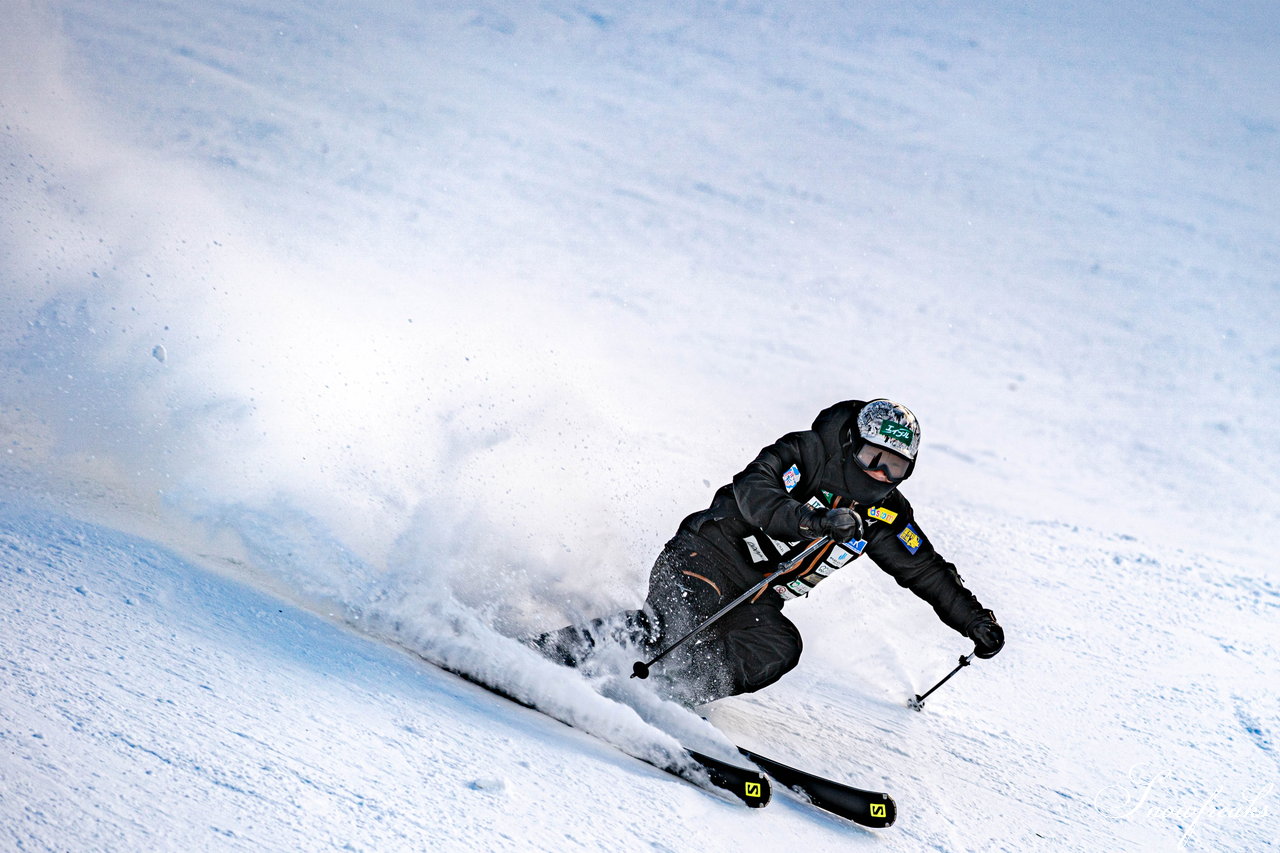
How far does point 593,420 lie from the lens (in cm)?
810

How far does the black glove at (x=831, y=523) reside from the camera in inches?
142

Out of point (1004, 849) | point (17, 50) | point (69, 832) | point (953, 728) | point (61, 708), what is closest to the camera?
point (69, 832)

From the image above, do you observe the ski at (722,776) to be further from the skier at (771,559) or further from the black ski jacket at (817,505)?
the black ski jacket at (817,505)

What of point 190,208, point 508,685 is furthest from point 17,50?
point 508,685

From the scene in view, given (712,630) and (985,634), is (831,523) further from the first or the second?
(985,634)

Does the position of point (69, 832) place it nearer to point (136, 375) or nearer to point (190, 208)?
point (136, 375)

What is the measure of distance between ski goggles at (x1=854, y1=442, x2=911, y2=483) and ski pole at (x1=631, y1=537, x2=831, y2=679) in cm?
37

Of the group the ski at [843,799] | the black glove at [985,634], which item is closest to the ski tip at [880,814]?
the ski at [843,799]

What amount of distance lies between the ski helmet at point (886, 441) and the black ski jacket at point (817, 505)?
0.19 feet

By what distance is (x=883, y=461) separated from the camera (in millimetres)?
3914

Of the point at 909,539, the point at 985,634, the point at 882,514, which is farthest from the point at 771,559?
the point at 985,634

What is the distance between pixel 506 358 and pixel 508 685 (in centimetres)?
635

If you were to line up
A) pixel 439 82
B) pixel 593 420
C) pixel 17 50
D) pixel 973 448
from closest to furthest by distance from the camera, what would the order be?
pixel 593 420 < pixel 17 50 < pixel 973 448 < pixel 439 82

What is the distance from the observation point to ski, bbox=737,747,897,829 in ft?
11.0
